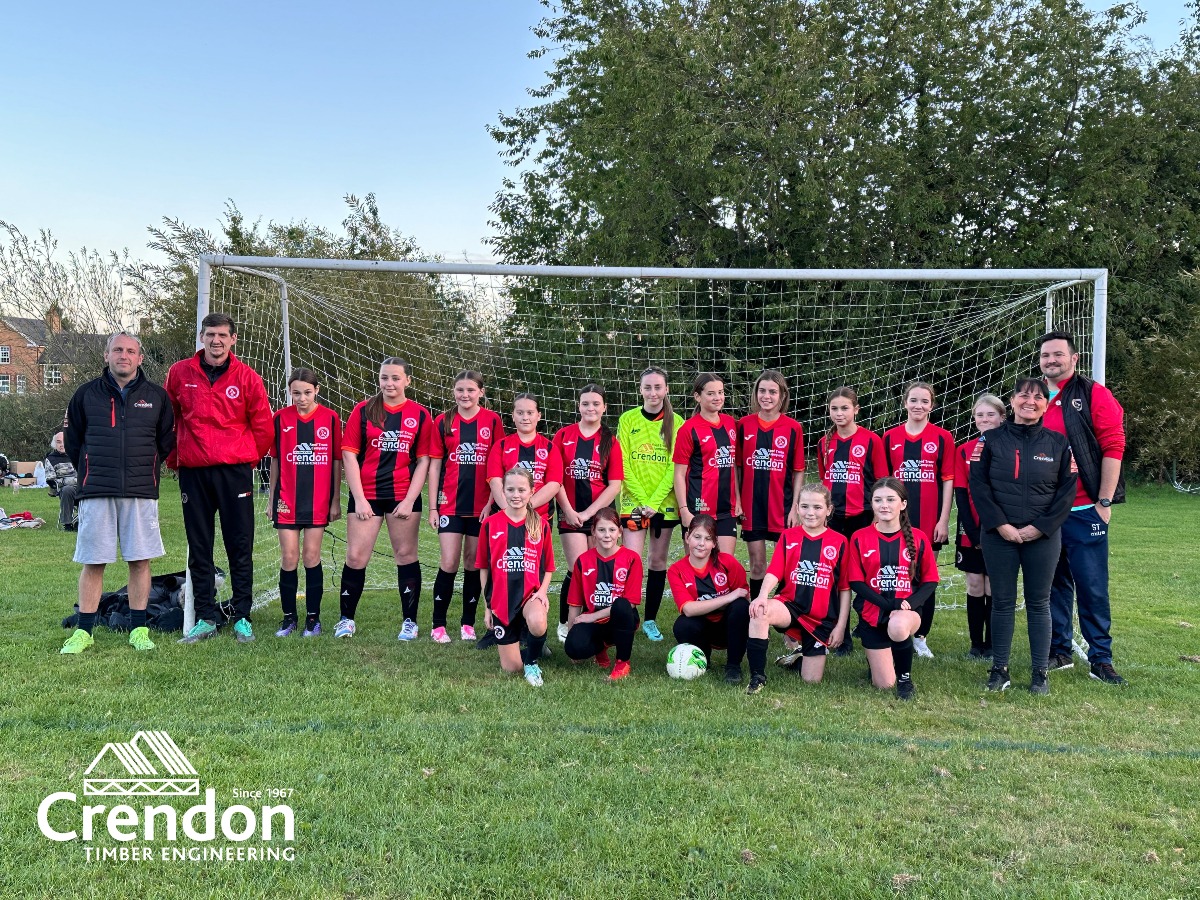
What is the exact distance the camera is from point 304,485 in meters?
5.25

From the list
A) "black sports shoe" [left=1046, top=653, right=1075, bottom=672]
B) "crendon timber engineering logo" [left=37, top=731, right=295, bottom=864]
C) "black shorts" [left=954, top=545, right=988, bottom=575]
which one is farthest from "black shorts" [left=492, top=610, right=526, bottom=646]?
"black sports shoe" [left=1046, top=653, right=1075, bottom=672]

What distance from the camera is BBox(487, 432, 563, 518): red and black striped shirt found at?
509 cm

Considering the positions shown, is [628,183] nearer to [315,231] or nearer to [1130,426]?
[315,231]

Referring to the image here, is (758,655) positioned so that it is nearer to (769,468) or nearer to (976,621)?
(769,468)

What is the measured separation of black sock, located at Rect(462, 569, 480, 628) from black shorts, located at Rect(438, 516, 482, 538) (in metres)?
0.25

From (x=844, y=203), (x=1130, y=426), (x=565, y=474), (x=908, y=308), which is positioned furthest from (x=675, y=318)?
(x=1130, y=426)

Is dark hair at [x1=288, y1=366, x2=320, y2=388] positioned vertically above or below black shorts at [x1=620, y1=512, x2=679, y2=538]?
above

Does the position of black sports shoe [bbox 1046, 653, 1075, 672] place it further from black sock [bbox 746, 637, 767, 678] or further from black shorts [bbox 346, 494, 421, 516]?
black shorts [bbox 346, 494, 421, 516]

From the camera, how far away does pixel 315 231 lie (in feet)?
67.6

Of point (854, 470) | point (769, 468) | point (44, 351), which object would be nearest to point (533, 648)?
point (769, 468)

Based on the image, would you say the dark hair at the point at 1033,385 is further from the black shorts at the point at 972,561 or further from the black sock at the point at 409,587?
the black sock at the point at 409,587

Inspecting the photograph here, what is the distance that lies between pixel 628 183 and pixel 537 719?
45.0 ft

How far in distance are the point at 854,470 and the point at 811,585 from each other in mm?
928

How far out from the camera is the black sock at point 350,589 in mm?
5406
